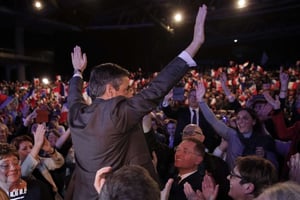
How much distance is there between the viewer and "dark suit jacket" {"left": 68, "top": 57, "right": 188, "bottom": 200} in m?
2.39

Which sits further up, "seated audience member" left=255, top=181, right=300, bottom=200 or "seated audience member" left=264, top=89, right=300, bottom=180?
"seated audience member" left=264, top=89, right=300, bottom=180

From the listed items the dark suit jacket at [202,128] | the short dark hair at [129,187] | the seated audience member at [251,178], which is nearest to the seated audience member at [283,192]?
the short dark hair at [129,187]

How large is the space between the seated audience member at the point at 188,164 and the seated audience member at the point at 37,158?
1.03m

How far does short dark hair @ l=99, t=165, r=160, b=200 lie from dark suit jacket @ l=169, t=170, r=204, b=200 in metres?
1.60

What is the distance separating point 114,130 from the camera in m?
2.40

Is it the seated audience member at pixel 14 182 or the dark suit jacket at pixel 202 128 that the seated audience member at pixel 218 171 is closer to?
the seated audience member at pixel 14 182

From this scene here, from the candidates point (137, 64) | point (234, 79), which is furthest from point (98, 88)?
point (137, 64)

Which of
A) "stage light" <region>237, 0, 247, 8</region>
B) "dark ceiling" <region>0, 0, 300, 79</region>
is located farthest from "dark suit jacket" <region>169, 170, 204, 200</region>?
"stage light" <region>237, 0, 247, 8</region>

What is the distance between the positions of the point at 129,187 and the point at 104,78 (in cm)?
113

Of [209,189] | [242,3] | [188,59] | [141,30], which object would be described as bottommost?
[209,189]

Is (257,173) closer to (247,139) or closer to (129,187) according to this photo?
(129,187)

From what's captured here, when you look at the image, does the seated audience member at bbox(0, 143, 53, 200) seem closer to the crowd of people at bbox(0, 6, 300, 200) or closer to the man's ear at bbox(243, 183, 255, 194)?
the crowd of people at bbox(0, 6, 300, 200)

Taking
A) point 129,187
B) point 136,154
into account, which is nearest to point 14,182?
point 136,154

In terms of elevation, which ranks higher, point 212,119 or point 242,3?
point 242,3
